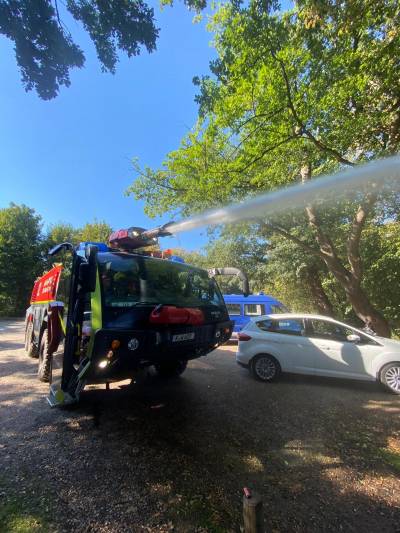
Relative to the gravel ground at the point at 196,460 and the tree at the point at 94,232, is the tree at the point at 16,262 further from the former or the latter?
the gravel ground at the point at 196,460

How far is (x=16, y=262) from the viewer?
28.0 meters

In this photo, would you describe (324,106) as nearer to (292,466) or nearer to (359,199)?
(359,199)

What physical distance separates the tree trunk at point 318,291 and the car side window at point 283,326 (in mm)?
10731

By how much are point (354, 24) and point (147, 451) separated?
7827mm

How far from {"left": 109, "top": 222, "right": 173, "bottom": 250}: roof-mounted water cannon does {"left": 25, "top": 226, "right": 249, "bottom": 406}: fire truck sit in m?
0.02

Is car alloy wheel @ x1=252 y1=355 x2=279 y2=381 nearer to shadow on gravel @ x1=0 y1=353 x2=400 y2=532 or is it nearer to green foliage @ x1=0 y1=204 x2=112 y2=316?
shadow on gravel @ x1=0 y1=353 x2=400 y2=532

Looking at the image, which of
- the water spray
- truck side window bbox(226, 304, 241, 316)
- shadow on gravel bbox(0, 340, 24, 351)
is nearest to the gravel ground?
the water spray

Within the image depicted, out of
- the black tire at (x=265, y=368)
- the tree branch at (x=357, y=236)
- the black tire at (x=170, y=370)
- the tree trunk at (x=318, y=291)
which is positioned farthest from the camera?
the tree trunk at (x=318, y=291)

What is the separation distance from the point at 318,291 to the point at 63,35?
17.0 metres

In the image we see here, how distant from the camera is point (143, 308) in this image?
11.7 ft

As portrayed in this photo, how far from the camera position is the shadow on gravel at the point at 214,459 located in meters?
2.63

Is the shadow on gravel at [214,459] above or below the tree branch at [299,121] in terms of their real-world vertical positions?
below

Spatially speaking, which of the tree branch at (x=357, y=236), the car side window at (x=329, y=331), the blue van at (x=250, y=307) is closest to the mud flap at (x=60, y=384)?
the car side window at (x=329, y=331)

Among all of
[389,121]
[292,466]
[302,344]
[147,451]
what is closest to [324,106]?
[389,121]
